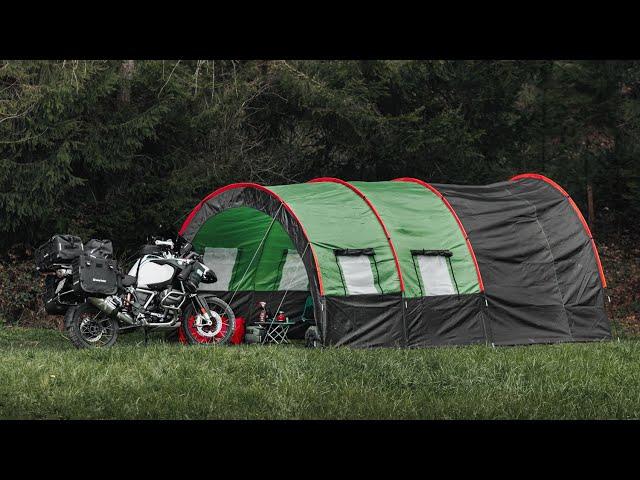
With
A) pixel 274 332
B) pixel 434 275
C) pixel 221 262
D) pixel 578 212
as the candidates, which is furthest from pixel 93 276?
pixel 578 212

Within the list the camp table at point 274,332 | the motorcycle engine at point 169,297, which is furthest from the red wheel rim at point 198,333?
the camp table at point 274,332

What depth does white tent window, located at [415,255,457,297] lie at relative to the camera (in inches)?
549

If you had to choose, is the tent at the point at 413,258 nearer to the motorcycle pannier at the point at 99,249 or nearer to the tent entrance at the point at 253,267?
the tent entrance at the point at 253,267

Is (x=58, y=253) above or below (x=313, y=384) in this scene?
above

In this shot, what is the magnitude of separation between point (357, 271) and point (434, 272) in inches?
45.5

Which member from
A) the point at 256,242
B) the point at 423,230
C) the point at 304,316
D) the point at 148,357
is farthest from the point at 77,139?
the point at 148,357

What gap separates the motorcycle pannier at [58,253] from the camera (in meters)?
12.9

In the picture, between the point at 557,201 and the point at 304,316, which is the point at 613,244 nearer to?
the point at 557,201

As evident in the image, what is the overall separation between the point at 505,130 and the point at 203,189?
7.92 metres

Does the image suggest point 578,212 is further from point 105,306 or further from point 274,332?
point 105,306

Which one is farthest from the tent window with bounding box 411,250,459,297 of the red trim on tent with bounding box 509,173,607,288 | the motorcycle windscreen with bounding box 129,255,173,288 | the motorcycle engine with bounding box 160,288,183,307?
A: the motorcycle windscreen with bounding box 129,255,173,288

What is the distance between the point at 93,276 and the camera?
12.7 meters

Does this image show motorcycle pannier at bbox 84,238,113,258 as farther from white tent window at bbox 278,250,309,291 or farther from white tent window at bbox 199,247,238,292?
white tent window at bbox 278,250,309,291

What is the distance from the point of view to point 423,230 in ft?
46.9
